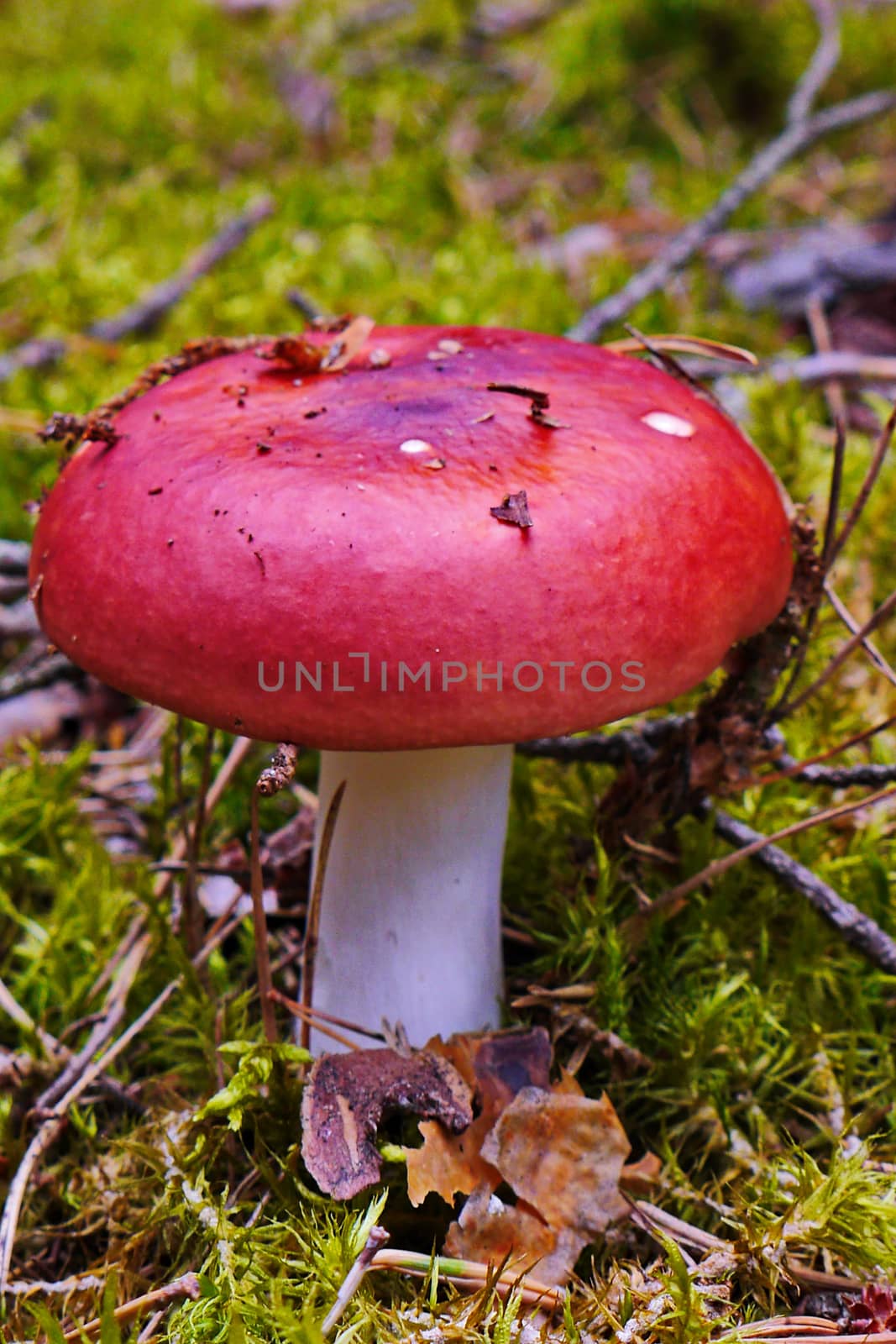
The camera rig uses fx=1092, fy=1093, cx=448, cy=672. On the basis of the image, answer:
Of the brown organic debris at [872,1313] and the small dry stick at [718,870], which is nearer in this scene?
the brown organic debris at [872,1313]

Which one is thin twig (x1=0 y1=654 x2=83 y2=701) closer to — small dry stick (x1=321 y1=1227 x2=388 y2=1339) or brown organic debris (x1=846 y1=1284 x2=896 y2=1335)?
small dry stick (x1=321 y1=1227 x2=388 y2=1339)

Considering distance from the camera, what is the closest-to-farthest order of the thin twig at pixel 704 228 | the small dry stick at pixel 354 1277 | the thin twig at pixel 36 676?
the small dry stick at pixel 354 1277
the thin twig at pixel 36 676
the thin twig at pixel 704 228

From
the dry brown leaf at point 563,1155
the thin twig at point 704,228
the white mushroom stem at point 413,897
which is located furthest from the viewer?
the thin twig at point 704,228

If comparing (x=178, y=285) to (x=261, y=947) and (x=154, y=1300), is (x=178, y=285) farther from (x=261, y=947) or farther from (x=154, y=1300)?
(x=154, y=1300)

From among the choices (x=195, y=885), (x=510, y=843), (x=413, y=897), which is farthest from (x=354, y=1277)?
(x=510, y=843)

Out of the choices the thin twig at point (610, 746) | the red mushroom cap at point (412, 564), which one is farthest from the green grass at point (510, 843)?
the red mushroom cap at point (412, 564)

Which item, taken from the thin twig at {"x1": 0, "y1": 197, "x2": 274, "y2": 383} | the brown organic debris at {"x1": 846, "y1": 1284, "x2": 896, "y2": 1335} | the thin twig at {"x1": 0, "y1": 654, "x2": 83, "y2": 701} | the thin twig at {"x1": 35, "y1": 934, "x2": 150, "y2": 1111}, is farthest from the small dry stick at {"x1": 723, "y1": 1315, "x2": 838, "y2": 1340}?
the thin twig at {"x1": 0, "y1": 197, "x2": 274, "y2": 383}

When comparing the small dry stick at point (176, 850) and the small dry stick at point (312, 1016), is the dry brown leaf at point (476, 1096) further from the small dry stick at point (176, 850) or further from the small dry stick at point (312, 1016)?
the small dry stick at point (176, 850)
